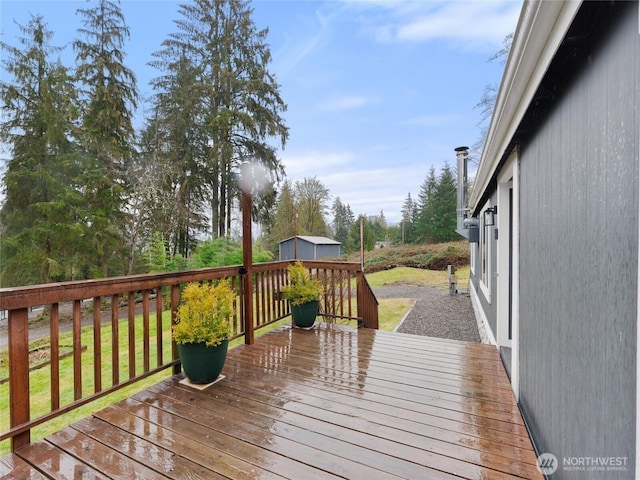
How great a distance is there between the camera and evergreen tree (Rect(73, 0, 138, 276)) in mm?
9000

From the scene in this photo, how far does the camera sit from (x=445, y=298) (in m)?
9.61

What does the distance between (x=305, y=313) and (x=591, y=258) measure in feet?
12.4

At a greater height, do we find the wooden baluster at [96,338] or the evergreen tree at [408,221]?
the evergreen tree at [408,221]

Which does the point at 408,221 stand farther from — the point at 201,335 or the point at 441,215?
the point at 201,335

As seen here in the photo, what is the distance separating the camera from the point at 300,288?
464cm

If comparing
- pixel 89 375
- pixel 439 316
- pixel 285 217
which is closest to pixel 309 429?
pixel 89 375

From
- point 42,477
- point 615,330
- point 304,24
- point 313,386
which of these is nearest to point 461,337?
point 313,386

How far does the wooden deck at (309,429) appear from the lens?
183 cm

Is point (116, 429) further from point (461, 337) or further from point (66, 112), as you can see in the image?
point (66, 112)

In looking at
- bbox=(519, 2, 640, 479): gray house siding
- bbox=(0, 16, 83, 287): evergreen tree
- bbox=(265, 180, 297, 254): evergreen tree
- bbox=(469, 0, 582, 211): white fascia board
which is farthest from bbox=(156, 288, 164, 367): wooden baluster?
bbox=(265, 180, 297, 254): evergreen tree

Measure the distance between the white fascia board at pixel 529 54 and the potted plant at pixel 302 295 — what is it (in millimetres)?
3062

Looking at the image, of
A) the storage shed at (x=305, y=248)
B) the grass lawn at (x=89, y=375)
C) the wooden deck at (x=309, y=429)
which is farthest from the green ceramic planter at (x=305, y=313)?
the storage shed at (x=305, y=248)

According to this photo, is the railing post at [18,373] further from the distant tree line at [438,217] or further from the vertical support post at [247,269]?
the distant tree line at [438,217]

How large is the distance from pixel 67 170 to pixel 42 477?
9.17 metres
